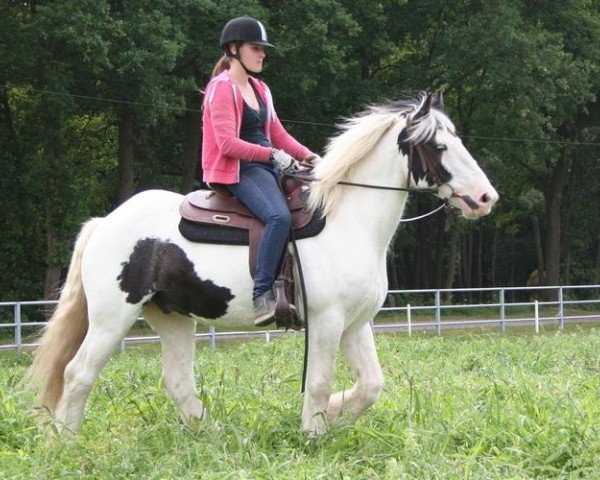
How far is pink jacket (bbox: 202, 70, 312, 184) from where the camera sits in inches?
258

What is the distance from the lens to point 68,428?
253 inches

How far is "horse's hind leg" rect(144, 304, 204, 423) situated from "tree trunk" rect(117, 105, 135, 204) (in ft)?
65.0

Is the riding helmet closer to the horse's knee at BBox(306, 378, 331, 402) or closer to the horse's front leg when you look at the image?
the horse's front leg

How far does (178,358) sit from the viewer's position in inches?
278

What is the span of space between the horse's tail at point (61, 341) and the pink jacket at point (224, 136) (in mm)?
995

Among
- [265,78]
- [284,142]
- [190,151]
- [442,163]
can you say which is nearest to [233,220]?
[284,142]

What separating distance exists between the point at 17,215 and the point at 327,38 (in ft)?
31.7

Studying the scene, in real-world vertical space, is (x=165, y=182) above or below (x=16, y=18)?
below

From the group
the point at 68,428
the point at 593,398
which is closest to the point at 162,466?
the point at 68,428

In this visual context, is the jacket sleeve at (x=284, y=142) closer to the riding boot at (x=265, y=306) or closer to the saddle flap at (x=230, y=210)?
the saddle flap at (x=230, y=210)

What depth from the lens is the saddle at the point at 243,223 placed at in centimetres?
648

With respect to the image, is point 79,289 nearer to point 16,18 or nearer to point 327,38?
point 16,18

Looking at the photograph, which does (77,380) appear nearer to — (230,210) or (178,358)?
(178,358)

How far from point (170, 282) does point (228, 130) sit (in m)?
1.03
